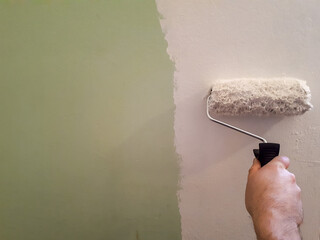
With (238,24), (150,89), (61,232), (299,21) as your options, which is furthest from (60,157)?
(299,21)

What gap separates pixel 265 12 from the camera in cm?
57

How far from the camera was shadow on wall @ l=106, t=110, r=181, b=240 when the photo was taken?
0.68 meters

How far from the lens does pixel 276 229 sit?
42 centimetres

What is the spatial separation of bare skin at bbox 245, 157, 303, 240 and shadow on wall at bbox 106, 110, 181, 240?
10.6 inches

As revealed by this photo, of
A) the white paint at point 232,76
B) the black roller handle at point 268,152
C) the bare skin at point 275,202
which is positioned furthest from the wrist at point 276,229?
the white paint at point 232,76

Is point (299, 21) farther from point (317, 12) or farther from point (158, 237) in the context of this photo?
point (158, 237)

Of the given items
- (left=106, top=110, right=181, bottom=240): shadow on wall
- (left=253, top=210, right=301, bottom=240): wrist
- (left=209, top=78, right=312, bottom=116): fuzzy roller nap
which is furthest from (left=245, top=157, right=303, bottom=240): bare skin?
(left=106, top=110, right=181, bottom=240): shadow on wall

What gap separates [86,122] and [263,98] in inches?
21.0

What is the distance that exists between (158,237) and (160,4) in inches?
29.5

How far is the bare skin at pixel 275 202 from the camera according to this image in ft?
1.39

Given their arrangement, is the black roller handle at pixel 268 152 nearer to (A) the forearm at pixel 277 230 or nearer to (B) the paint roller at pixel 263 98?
(B) the paint roller at pixel 263 98

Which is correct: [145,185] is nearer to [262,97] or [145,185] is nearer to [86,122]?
[86,122]

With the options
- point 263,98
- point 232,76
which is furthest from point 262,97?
point 232,76

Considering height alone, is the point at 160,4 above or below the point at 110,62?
above
